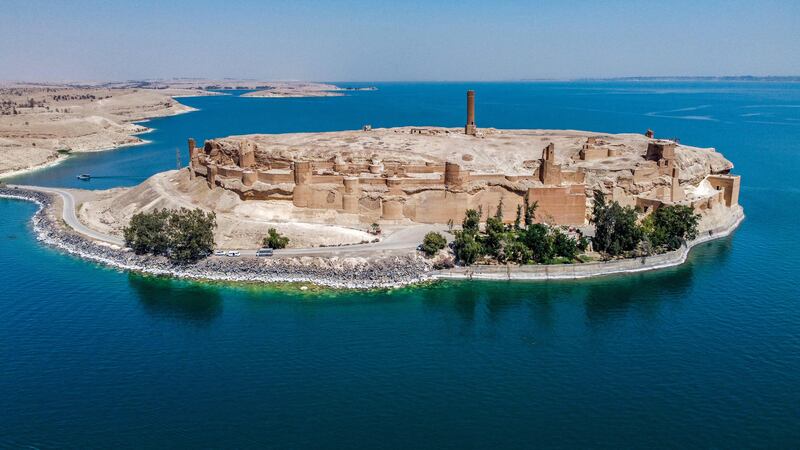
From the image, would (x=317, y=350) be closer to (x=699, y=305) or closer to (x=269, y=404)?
(x=269, y=404)

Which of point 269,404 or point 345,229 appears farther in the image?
point 345,229

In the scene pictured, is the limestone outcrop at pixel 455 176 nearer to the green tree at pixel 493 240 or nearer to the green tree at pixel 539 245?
the green tree at pixel 493 240

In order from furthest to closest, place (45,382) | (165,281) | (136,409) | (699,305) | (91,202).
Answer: (91,202)
(165,281)
(699,305)
(45,382)
(136,409)


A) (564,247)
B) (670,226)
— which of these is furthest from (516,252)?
(670,226)

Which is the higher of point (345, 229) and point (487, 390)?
point (345, 229)

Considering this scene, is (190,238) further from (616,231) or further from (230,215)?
(616,231)

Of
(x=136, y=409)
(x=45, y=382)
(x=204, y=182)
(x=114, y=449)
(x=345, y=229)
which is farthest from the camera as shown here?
(x=204, y=182)

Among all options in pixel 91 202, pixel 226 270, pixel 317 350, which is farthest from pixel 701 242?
pixel 91 202
